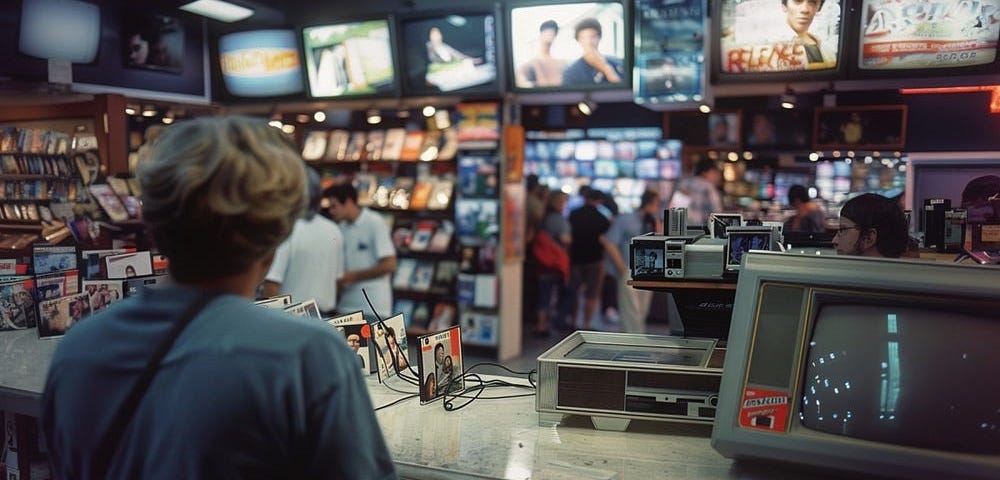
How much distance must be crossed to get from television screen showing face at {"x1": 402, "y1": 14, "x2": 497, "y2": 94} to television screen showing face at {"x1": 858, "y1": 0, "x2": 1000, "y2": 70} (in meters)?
2.77

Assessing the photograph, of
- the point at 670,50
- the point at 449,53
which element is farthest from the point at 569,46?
the point at 449,53

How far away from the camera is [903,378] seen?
5.54 ft

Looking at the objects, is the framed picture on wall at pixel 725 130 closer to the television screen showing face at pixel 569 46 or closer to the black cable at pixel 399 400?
the television screen showing face at pixel 569 46

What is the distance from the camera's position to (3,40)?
543 centimetres

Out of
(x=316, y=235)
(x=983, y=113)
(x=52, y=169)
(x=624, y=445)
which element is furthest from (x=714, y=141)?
(x=624, y=445)

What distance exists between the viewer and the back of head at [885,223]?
10.5 ft

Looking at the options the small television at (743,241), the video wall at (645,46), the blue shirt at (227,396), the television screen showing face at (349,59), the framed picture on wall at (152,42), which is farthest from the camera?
the television screen showing face at (349,59)

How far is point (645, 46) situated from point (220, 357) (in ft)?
17.4

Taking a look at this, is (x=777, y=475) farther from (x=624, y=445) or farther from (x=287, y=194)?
(x=287, y=194)

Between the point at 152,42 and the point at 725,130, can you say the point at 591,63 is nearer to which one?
the point at 725,130

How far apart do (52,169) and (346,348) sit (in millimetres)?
3977

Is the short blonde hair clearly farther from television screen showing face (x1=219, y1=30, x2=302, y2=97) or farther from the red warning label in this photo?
television screen showing face (x1=219, y1=30, x2=302, y2=97)

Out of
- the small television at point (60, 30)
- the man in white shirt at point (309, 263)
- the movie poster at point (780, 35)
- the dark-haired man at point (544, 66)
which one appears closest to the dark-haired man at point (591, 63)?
the dark-haired man at point (544, 66)

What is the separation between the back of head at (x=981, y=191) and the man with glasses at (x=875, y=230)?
0.86 feet
